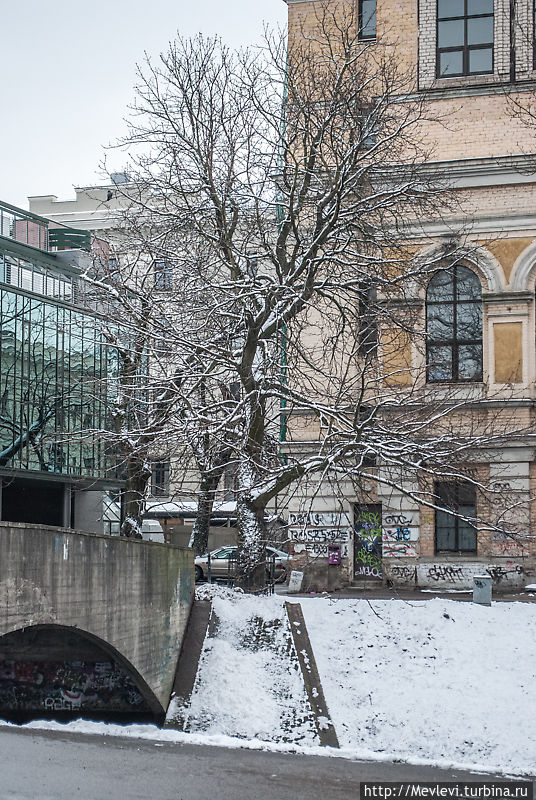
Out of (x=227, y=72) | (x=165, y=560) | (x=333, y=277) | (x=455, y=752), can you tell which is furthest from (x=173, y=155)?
(x=455, y=752)

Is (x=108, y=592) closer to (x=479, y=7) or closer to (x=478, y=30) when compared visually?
(x=478, y=30)

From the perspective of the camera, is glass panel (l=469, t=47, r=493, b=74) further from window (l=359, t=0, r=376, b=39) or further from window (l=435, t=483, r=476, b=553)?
window (l=435, t=483, r=476, b=553)

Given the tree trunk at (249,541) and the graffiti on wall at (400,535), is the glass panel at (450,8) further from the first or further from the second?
the tree trunk at (249,541)

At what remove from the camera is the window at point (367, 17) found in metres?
34.1

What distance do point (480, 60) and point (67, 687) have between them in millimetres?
22760

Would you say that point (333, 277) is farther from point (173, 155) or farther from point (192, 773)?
point (192, 773)

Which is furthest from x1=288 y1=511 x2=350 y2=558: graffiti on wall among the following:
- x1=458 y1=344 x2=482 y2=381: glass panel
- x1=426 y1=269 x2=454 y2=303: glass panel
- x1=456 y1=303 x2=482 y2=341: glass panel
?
x1=426 y1=269 x2=454 y2=303: glass panel

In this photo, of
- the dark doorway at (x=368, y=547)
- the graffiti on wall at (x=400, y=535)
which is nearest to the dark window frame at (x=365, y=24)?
the dark doorway at (x=368, y=547)

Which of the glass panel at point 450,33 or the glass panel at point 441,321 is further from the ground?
the glass panel at point 450,33

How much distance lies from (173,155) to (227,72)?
2.34 m

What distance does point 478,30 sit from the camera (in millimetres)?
33219

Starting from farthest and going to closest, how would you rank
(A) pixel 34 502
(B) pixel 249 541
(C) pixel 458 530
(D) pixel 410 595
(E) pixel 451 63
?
1. (A) pixel 34 502
2. (E) pixel 451 63
3. (C) pixel 458 530
4. (D) pixel 410 595
5. (B) pixel 249 541

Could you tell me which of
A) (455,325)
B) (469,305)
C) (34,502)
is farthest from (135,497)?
(34,502)

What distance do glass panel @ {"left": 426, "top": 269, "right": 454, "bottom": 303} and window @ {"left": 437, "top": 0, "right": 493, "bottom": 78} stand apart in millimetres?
6307
